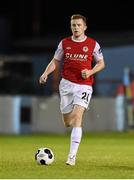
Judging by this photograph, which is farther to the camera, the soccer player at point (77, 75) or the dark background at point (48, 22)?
the dark background at point (48, 22)

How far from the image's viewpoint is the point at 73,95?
11383mm

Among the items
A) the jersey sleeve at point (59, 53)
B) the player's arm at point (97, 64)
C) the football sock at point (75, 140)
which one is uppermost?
the jersey sleeve at point (59, 53)

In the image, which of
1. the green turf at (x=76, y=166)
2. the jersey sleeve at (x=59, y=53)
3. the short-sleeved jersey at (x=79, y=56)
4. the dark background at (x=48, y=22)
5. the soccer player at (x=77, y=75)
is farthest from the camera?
the dark background at (x=48, y=22)

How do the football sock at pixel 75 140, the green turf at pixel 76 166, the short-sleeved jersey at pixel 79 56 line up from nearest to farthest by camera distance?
the green turf at pixel 76 166, the football sock at pixel 75 140, the short-sleeved jersey at pixel 79 56

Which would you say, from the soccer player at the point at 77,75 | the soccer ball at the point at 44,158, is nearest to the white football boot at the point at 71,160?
the soccer player at the point at 77,75

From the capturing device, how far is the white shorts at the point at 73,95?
11289mm

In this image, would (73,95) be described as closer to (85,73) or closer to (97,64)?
(85,73)

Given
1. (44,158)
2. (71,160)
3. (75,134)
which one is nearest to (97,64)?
(75,134)

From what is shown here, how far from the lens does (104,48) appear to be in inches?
1097

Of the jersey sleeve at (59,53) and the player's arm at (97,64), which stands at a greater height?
the jersey sleeve at (59,53)

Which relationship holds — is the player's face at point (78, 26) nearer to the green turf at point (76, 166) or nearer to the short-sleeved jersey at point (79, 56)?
the short-sleeved jersey at point (79, 56)

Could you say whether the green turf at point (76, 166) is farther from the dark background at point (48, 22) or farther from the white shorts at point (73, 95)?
the dark background at point (48, 22)

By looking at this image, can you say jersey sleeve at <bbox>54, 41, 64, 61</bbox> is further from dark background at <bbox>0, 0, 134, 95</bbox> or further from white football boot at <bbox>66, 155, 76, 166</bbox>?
dark background at <bbox>0, 0, 134, 95</bbox>

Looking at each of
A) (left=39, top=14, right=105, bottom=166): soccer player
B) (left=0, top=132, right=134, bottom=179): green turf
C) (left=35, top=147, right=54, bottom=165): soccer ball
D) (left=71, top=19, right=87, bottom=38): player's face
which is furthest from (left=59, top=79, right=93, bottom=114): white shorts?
(left=0, top=132, right=134, bottom=179): green turf
